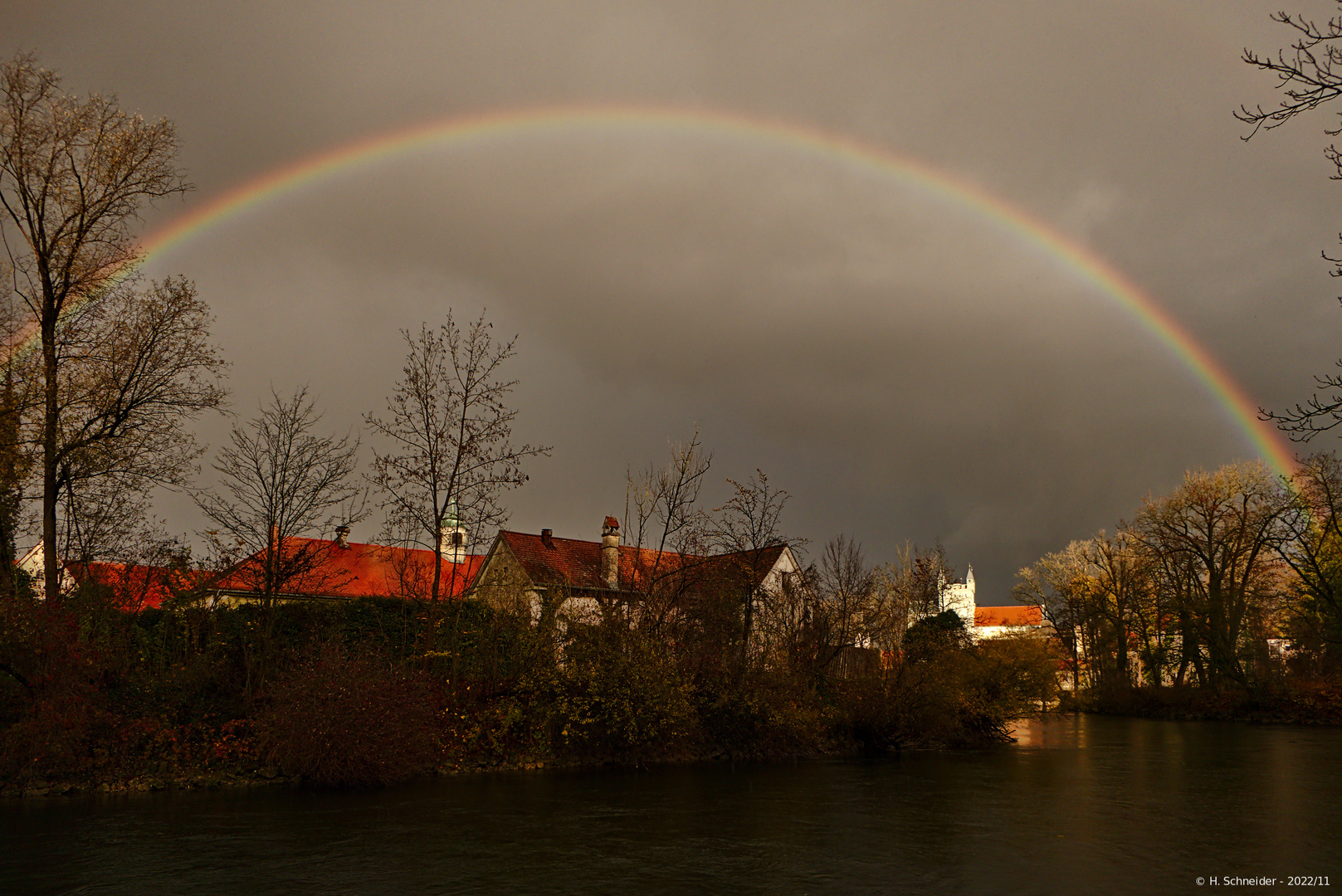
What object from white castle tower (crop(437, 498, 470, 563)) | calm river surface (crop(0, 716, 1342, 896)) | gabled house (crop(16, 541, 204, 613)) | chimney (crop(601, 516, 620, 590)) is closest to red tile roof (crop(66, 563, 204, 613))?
gabled house (crop(16, 541, 204, 613))

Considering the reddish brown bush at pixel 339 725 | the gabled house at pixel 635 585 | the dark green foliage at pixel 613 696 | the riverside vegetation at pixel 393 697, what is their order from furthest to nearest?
the gabled house at pixel 635 585 → the dark green foliage at pixel 613 696 → the reddish brown bush at pixel 339 725 → the riverside vegetation at pixel 393 697

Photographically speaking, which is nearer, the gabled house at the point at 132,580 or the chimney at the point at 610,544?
the gabled house at the point at 132,580

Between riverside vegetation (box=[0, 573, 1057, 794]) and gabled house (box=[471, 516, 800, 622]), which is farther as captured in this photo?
gabled house (box=[471, 516, 800, 622])

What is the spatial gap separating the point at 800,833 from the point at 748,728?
13454 millimetres

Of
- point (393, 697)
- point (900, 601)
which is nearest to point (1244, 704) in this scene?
point (900, 601)

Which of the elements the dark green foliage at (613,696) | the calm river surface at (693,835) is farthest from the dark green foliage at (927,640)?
the dark green foliage at (613,696)

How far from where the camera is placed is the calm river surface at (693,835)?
12523mm

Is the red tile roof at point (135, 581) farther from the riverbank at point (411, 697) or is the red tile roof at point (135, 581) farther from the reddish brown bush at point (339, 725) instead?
the reddish brown bush at point (339, 725)

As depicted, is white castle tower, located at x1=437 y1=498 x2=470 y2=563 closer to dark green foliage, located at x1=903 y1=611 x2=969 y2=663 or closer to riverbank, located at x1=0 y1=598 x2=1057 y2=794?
riverbank, located at x1=0 y1=598 x2=1057 y2=794

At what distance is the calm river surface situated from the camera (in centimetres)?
1252

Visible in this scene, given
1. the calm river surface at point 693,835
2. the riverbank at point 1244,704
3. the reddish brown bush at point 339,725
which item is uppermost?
the reddish brown bush at point 339,725

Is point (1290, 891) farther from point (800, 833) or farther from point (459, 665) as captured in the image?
point (459, 665)

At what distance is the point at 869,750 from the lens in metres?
33.4

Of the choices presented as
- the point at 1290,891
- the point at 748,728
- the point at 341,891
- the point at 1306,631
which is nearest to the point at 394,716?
the point at 341,891
